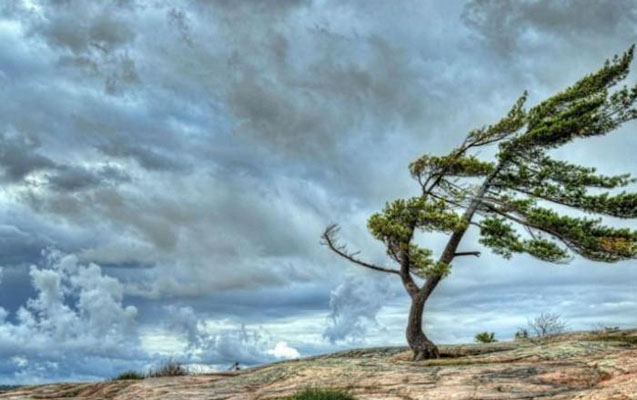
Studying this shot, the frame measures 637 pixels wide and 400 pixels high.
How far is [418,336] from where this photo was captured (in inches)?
1021

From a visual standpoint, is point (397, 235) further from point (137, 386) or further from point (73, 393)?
point (73, 393)

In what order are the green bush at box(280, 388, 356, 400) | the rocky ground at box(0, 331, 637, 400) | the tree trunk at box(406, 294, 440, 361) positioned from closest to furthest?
the green bush at box(280, 388, 356, 400) → the rocky ground at box(0, 331, 637, 400) → the tree trunk at box(406, 294, 440, 361)

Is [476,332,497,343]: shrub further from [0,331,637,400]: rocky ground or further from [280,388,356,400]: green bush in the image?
[280,388,356,400]: green bush

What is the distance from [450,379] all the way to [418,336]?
813 cm

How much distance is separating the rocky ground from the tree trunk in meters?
0.66

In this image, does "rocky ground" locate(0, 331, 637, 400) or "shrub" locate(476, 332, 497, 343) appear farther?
"shrub" locate(476, 332, 497, 343)

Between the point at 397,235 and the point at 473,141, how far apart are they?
16.9 ft

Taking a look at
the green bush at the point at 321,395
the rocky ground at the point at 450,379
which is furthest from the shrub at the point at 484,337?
the green bush at the point at 321,395

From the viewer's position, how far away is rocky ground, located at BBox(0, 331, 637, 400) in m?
16.2

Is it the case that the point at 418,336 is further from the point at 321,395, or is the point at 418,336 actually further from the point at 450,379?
the point at 321,395

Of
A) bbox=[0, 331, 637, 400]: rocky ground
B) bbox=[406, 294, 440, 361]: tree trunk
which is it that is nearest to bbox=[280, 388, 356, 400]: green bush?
bbox=[0, 331, 637, 400]: rocky ground

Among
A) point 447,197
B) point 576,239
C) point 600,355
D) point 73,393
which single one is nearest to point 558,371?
point 600,355

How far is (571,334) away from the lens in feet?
90.0

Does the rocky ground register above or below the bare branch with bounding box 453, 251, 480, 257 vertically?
below
